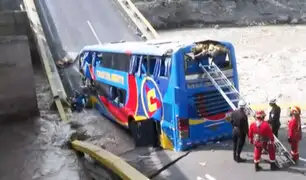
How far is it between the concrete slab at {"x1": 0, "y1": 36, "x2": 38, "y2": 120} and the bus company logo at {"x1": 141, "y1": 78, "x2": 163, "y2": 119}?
260 inches

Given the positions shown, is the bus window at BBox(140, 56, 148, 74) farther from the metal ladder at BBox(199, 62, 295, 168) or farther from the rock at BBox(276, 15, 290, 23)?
the rock at BBox(276, 15, 290, 23)

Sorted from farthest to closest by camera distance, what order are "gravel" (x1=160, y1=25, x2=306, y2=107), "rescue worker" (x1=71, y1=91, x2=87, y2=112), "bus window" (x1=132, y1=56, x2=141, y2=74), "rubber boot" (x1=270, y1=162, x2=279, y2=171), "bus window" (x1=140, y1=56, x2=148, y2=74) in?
"gravel" (x1=160, y1=25, x2=306, y2=107) < "rescue worker" (x1=71, y1=91, x2=87, y2=112) < "bus window" (x1=132, y1=56, x2=141, y2=74) < "bus window" (x1=140, y1=56, x2=148, y2=74) < "rubber boot" (x1=270, y1=162, x2=279, y2=171)

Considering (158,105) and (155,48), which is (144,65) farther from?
(158,105)

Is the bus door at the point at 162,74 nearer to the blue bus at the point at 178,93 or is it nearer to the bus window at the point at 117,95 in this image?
the blue bus at the point at 178,93

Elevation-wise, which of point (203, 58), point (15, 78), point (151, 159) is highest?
point (203, 58)

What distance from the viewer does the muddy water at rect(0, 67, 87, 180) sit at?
11938 mm

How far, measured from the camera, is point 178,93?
32.0 feet

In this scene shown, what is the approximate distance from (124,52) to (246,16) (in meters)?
26.3

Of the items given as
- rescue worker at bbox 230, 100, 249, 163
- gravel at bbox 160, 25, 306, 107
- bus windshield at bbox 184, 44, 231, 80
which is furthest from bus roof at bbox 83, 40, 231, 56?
gravel at bbox 160, 25, 306, 107

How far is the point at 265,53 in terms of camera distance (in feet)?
84.2

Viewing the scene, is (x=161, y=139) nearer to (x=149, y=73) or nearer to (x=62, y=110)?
(x=149, y=73)

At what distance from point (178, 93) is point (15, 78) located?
8.53m

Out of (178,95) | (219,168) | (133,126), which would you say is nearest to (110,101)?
(133,126)

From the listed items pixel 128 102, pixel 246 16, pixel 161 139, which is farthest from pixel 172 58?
pixel 246 16
